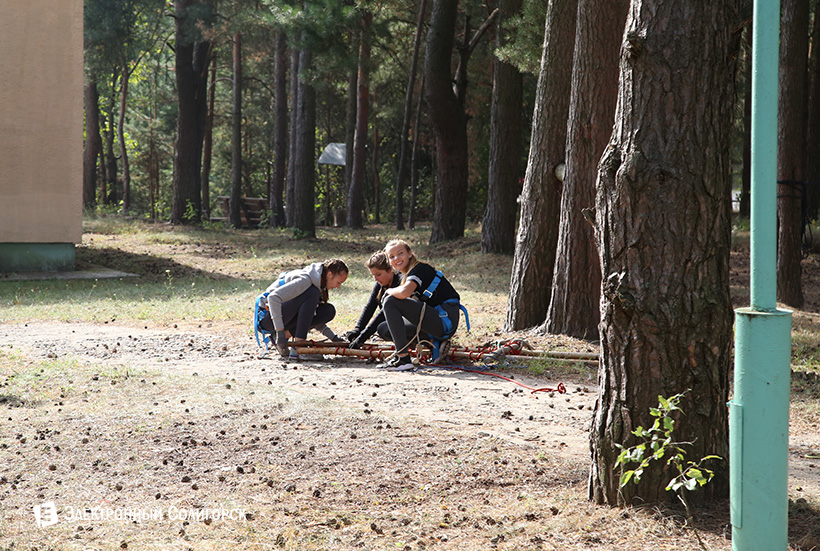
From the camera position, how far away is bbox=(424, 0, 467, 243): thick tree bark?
17.0 metres

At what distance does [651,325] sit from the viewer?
11.3 ft

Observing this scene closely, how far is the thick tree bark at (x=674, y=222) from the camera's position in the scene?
3.41 metres

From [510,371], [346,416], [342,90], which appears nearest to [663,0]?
[346,416]

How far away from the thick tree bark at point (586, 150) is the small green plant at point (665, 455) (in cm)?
454

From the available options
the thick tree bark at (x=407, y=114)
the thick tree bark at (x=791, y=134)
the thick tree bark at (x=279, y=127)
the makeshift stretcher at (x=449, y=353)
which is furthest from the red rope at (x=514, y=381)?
the thick tree bark at (x=279, y=127)

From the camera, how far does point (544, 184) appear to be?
8750 millimetres

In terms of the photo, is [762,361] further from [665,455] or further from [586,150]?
[586,150]

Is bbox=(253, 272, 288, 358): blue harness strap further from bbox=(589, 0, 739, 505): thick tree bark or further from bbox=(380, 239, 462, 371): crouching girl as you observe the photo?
bbox=(589, 0, 739, 505): thick tree bark

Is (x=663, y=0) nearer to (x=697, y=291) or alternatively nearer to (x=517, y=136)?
(x=697, y=291)

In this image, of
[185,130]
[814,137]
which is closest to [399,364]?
[814,137]

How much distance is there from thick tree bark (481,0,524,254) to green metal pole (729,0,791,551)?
41.1ft

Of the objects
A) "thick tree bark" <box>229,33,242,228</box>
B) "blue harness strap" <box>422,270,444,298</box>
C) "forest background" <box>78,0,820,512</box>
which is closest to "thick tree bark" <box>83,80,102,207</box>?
"forest background" <box>78,0,820,512</box>

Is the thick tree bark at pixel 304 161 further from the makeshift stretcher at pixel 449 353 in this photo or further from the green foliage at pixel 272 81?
the makeshift stretcher at pixel 449 353

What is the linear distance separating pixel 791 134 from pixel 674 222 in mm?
8167
